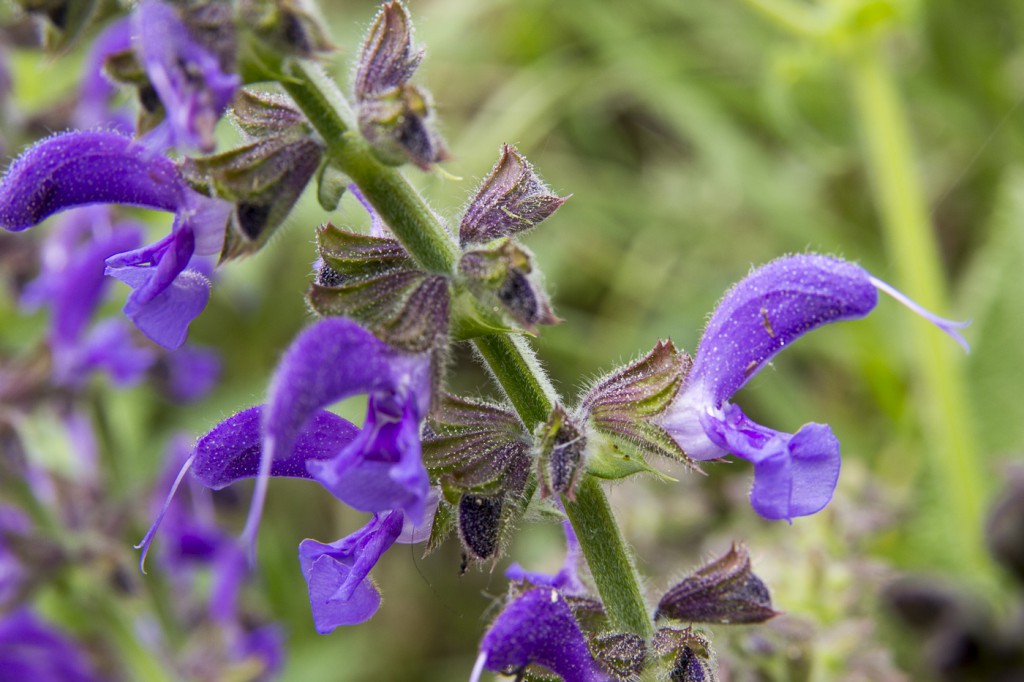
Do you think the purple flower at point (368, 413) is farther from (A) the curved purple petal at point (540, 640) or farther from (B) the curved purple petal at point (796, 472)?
(B) the curved purple petal at point (796, 472)

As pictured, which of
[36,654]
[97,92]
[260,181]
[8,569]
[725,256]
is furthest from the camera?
[725,256]

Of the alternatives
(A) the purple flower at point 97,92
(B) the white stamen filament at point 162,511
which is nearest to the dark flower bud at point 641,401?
(B) the white stamen filament at point 162,511

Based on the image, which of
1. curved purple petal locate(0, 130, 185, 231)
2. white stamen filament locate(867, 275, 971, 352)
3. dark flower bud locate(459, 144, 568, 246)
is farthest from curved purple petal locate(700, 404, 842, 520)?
curved purple petal locate(0, 130, 185, 231)

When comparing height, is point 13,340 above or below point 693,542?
above

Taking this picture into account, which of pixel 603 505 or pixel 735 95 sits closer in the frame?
pixel 603 505

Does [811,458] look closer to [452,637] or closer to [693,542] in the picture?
[693,542]

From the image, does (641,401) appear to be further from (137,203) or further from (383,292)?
(137,203)

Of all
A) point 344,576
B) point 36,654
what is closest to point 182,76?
point 344,576

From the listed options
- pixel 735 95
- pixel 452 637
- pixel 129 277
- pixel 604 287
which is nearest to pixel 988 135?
pixel 735 95
